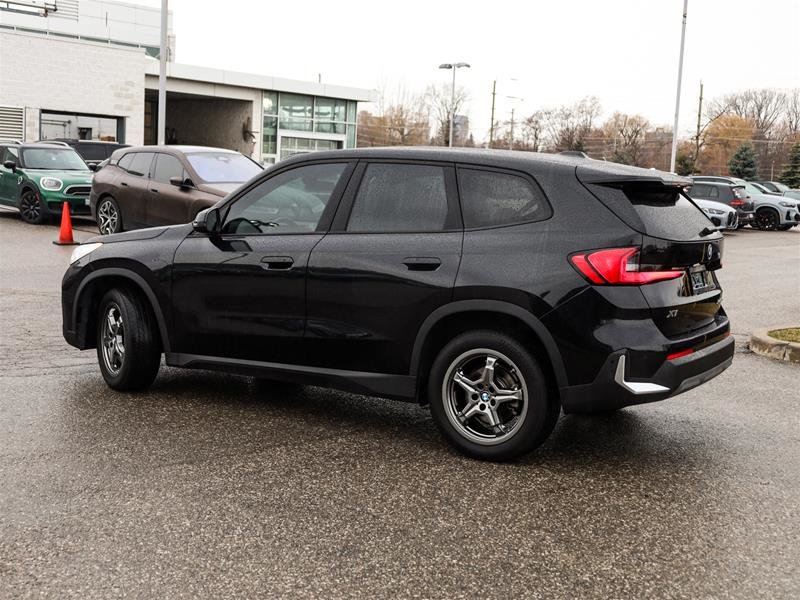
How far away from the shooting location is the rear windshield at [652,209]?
15.3ft

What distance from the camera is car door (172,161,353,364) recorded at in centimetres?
550

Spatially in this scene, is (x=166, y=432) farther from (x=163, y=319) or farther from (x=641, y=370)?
(x=641, y=370)

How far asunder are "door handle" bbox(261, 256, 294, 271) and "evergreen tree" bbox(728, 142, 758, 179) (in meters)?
72.7

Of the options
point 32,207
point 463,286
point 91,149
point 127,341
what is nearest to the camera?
point 463,286

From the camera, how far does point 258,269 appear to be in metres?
5.64

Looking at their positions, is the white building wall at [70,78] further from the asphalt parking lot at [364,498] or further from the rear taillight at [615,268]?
the rear taillight at [615,268]

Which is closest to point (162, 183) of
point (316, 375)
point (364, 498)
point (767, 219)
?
point (316, 375)

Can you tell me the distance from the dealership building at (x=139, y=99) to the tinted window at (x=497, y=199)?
117 ft

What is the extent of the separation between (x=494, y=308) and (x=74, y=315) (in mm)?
3388

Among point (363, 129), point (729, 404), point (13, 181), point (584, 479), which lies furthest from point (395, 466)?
point (363, 129)

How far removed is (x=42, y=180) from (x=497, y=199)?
17.6m

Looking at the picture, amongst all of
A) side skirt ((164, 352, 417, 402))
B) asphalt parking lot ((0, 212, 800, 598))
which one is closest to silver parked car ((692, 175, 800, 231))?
asphalt parking lot ((0, 212, 800, 598))

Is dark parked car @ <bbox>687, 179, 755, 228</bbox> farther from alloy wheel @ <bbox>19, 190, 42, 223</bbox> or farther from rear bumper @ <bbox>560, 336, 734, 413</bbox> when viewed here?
rear bumper @ <bbox>560, 336, 734, 413</bbox>

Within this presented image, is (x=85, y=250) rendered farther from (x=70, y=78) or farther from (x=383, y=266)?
(x=70, y=78)
